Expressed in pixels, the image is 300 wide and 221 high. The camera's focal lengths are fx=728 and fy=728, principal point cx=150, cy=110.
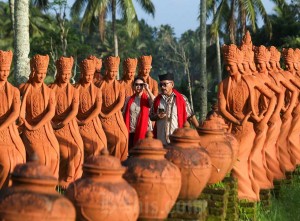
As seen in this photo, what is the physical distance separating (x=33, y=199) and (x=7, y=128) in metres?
3.46

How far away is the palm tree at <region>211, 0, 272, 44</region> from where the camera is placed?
26.8 meters

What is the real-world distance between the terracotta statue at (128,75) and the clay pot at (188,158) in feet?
16.0

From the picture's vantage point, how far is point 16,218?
377 centimetres

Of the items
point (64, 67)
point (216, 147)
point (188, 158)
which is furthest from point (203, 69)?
point (188, 158)

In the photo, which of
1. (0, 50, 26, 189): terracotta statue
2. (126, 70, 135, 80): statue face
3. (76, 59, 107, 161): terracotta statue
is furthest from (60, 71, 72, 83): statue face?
(126, 70, 135, 80): statue face

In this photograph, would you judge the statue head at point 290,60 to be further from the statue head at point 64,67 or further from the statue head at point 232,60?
the statue head at point 64,67

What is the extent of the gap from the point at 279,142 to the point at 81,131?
3786 millimetres

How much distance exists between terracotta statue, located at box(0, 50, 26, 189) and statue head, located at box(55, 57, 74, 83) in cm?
134

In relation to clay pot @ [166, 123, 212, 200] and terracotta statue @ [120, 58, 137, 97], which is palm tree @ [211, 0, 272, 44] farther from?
clay pot @ [166, 123, 212, 200]

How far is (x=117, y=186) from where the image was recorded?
425 cm

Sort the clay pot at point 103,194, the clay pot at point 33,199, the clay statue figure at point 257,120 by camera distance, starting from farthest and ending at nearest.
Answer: the clay statue figure at point 257,120, the clay pot at point 103,194, the clay pot at point 33,199

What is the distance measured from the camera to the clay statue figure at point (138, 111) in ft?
30.3

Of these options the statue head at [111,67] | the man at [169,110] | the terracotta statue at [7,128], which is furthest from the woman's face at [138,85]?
the terracotta statue at [7,128]

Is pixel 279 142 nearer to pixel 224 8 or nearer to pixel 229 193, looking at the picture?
pixel 229 193
